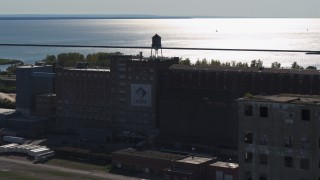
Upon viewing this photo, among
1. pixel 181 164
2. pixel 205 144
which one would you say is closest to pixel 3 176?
pixel 181 164

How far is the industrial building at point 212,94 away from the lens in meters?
55.6

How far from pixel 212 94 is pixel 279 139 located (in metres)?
36.6

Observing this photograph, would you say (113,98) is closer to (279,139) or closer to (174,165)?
(174,165)

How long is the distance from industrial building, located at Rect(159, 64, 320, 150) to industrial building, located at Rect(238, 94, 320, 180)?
108 feet

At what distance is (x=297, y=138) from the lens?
2134 cm

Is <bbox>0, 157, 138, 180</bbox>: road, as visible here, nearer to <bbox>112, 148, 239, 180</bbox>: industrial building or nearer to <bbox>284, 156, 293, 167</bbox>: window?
<bbox>112, 148, 239, 180</bbox>: industrial building

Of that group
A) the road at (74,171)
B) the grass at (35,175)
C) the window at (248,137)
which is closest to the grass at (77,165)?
the road at (74,171)

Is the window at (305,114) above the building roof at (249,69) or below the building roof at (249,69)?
below

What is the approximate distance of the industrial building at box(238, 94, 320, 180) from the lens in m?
21.3

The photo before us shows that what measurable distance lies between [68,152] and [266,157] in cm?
3698

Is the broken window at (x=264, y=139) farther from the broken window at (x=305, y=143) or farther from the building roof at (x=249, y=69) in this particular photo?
the building roof at (x=249, y=69)

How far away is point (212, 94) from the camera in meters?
58.2

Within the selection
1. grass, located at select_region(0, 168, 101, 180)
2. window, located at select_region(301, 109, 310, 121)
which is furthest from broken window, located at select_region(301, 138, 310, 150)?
grass, located at select_region(0, 168, 101, 180)

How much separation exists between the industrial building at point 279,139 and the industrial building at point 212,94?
33.0 meters
